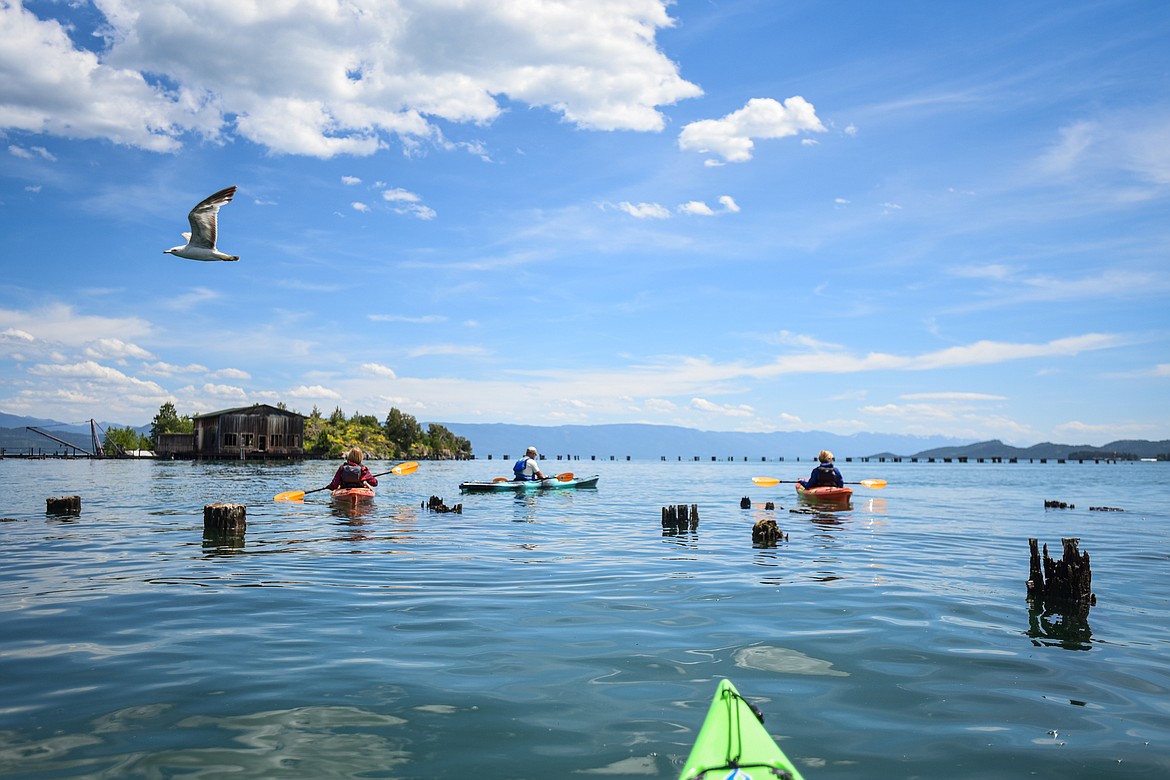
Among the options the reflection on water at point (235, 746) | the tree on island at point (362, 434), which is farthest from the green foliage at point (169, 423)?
the reflection on water at point (235, 746)

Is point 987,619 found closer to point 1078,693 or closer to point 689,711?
point 1078,693

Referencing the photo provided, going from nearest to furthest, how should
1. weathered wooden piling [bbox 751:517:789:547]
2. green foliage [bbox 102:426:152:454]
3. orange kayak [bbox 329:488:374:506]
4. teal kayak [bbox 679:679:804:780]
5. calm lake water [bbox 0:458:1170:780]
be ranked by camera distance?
1. teal kayak [bbox 679:679:804:780]
2. calm lake water [bbox 0:458:1170:780]
3. weathered wooden piling [bbox 751:517:789:547]
4. orange kayak [bbox 329:488:374:506]
5. green foliage [bbox 102:426:152:454]

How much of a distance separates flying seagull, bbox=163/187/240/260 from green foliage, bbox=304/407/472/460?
7659cm

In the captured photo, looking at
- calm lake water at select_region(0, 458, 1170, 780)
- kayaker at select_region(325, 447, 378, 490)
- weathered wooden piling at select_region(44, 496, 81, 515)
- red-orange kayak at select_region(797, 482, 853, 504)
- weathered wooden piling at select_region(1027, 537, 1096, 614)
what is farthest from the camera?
Answer: red-orange kayak at select_region(797, 482, 853, 504)

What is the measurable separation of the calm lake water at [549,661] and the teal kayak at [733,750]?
0.88 m

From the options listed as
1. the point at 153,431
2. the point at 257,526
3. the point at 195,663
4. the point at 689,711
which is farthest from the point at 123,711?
the point at 153,431

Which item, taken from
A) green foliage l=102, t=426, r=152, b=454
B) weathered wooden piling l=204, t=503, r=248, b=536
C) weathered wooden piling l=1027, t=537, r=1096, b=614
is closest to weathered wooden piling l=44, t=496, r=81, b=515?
weathered wooden piling l=204, t=503, r=248, b=536

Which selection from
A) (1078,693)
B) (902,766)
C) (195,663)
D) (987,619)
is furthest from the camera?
(987,619)

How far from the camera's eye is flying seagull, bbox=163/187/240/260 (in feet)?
59.6

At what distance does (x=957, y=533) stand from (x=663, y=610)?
13.5 metres

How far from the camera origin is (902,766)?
15.8 ft

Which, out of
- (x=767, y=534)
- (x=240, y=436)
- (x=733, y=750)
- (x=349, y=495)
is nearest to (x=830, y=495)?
(x=767, y=534)

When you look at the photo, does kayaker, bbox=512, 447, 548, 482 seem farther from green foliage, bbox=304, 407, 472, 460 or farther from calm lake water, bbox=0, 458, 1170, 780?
green foliage, bbox=304, 407, 472, 460

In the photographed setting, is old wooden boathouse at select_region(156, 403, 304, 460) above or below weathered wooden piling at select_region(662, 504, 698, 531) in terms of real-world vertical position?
above
